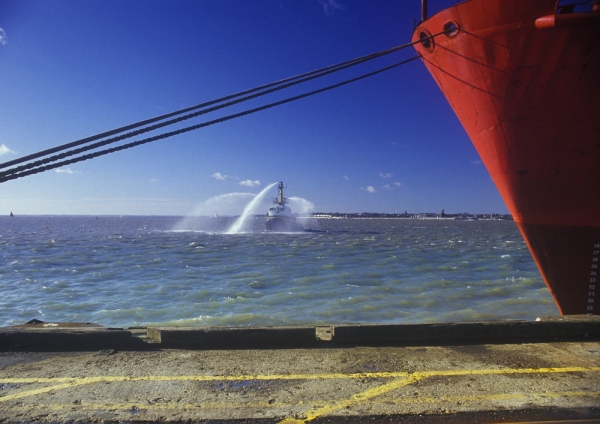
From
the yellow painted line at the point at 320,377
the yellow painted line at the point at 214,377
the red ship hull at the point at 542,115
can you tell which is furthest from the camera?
the red ship hull at the point at 542,115

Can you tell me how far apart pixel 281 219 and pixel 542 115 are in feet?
197

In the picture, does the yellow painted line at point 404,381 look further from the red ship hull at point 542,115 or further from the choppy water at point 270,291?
the choppy water at point 270,291

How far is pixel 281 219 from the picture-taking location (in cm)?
6731

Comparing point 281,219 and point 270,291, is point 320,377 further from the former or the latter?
point 281,219

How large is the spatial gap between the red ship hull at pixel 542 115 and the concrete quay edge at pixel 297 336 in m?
3.23

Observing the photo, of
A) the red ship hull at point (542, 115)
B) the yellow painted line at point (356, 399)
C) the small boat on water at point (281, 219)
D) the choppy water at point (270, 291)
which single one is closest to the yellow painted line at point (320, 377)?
the yellow painted line at point (356, 399)

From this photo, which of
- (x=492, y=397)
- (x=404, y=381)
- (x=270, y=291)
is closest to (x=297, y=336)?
(x=404, y=381)

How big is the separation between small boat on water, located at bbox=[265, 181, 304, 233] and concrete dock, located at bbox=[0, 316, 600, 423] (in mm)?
61600

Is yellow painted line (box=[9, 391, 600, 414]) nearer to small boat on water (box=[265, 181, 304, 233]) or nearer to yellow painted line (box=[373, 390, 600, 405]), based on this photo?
yellow painted line (box=[373, 390, 600, 405])

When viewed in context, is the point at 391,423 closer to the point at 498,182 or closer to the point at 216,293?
the point at 498,182

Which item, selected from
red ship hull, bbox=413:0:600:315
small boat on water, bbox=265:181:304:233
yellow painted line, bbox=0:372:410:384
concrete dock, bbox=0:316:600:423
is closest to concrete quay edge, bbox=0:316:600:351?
concrete dock, bbox=0:316:600:423

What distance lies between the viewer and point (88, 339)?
5.20 metres

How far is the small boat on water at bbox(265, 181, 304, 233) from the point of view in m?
67.4

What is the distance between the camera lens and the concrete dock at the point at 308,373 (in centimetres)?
356
